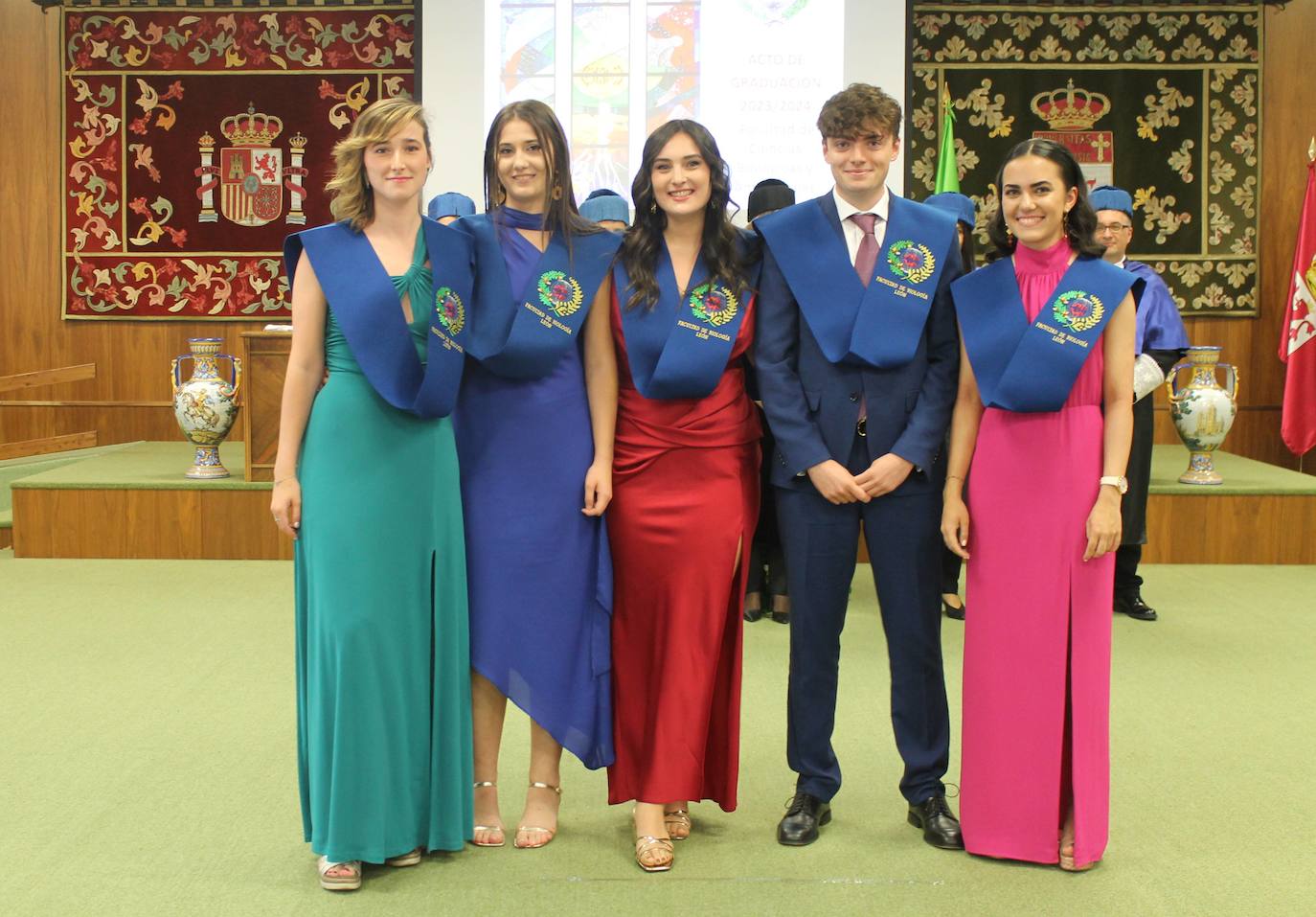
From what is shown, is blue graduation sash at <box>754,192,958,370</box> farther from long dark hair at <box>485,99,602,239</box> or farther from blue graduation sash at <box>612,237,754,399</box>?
long dark hair at <box>485,99,602,239</box>

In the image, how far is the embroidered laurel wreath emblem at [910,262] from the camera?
263cm

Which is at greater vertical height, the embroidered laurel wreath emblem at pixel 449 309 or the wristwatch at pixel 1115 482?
the embroidered laurel wreath emblem at pixel 449 309

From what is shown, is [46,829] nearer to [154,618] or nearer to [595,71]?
[154,618]

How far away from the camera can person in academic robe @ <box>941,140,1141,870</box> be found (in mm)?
2537

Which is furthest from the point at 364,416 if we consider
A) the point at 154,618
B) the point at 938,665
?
the point at 154,618

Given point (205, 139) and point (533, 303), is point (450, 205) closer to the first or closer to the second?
point (205, 139)

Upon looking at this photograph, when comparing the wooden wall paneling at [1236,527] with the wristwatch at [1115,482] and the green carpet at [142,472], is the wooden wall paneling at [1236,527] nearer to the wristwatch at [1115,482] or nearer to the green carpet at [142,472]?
the wristwatch at [1115,482]

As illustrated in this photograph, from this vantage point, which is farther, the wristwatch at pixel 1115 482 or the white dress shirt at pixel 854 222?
the white dress shirt at pixel 854 222

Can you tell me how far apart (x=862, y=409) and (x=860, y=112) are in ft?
1.86

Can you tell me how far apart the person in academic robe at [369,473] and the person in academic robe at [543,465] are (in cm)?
11

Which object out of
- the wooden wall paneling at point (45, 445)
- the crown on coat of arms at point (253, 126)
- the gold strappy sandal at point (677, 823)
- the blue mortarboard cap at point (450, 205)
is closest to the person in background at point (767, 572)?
the blue mortarboard cap at point (450, 205)

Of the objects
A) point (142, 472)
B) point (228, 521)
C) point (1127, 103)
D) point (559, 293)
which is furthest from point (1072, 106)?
point (559, 293)

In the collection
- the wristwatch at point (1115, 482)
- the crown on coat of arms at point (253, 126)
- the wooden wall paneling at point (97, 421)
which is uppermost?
the crown on coat of arms at point (253, 126)

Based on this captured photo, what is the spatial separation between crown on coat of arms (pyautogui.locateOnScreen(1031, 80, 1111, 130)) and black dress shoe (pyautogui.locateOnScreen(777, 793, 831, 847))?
576cm
